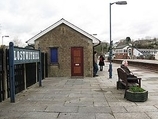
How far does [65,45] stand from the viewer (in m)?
18.3

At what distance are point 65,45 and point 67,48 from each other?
0.28 meters

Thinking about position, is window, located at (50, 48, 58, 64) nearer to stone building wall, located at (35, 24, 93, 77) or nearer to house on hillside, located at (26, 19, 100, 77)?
house on hillside, located at (26, 19, 100, 77)

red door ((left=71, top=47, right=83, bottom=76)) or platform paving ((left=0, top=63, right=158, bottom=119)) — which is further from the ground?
red door ((left=71, top=47, right=83, bottom=76))

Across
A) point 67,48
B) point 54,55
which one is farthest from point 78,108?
point 54,55

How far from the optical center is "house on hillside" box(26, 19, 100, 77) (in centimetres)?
1817

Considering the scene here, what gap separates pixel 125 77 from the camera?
9.94m

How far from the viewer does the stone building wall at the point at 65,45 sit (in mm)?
18172

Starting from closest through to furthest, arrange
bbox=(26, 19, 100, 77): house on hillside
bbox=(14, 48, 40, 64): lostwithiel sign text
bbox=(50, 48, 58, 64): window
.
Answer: bbox=(14, 48, 40, 64): lostwithiel sign text, bbox=(26, 19, 100, 77): house on hillside, bbox=(50, 48, 58, 64): window

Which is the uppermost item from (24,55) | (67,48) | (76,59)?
(67,48)

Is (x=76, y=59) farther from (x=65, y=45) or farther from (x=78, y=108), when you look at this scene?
(x=78, y=108)

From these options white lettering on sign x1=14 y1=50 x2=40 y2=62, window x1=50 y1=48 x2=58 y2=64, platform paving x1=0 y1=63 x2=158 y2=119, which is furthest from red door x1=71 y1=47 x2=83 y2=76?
platform paving x1=0 y1=63 x2=158 y2=119

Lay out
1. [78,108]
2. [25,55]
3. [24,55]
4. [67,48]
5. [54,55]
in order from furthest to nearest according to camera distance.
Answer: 1. [54,55]
2. [67,48]
3. [25,55]
4. [24,55]
5. [78,108]

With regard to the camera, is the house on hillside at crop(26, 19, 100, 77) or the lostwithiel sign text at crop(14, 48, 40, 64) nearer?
the lostwithiel sign text at crop(14, 48, 40, 64)

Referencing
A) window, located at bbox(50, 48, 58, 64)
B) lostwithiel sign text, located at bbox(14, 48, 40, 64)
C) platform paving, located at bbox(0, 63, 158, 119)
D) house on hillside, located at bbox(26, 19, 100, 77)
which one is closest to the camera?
platform paving, located at bbox(0, 63, 158, 119)
